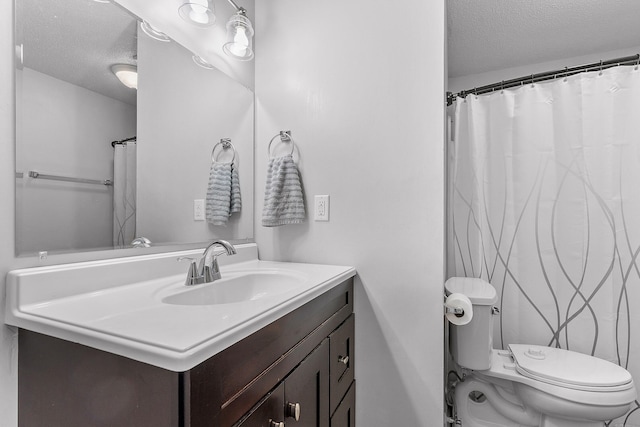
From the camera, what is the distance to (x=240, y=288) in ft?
3.74

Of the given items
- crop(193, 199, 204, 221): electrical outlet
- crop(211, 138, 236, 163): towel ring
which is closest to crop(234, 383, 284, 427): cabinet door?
crop(193, 199, 204, 221): electrical outlet

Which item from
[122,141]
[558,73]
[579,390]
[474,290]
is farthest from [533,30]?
[122,141]

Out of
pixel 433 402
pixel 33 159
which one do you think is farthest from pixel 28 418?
pixel 433 402

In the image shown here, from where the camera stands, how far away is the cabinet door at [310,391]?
79 cm

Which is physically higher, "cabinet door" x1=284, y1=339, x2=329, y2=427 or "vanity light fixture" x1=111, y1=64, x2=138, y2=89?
"vanity light fixture" x1=111, y1=64, x2=138, y2=89

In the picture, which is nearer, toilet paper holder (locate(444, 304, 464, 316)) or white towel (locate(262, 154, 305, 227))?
toilet paper holder (locate(444, 304, 464, 316))

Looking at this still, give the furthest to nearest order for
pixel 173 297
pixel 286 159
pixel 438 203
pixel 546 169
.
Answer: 1. pixel 546 169
2. pixel 286 159
3. pixel 438 203
4. pixel 173 297

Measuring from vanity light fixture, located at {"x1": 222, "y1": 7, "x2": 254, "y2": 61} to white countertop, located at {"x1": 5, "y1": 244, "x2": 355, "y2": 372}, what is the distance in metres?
0.96

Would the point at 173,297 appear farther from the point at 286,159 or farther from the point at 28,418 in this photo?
the point at 286,159

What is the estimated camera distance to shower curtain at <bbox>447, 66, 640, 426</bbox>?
1.60 metres

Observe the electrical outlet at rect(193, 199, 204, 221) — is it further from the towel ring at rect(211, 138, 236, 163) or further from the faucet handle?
the faucet handle

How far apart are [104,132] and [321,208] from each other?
84cm

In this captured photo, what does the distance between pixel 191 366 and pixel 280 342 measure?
313 mm

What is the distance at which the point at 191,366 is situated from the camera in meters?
0.47
